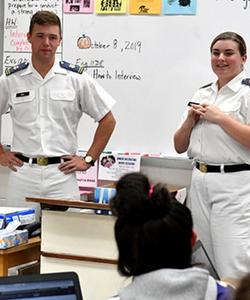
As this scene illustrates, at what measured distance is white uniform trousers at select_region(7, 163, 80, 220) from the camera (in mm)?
3066

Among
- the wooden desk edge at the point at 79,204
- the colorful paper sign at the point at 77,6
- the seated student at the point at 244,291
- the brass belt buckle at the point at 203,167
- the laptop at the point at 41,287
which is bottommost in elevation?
the laptop at the point at 41,287

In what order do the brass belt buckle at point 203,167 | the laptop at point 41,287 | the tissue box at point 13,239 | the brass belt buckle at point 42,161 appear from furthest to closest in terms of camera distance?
1. the brass belt buckle at point 42,161
2. the brass belt buckle at point 203,167
3. the tissue box at point 13,239
4. the laptop at point 41,287

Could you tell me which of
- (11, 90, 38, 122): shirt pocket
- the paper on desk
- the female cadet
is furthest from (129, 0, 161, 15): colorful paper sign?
the paper on desk

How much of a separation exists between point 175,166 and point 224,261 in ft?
2.53

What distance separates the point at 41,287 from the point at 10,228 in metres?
0.67

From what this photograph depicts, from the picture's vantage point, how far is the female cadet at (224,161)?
273 cm

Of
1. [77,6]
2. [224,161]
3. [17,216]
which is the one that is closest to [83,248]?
[17,216]

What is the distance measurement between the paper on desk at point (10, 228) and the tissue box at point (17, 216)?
1 centimetres

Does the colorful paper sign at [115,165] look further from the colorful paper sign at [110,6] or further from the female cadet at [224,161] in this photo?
the colorful paper sign at [110,6]

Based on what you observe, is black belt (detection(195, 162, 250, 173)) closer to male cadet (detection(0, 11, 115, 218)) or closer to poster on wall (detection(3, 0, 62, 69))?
male cadet (detection(0, 11, 115, 218))

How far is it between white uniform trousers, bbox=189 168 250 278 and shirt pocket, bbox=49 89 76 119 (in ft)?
2.57

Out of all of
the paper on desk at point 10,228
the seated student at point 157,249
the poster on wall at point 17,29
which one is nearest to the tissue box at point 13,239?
the paper on desk at point 10,228

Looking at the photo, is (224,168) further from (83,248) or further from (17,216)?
(17,216)

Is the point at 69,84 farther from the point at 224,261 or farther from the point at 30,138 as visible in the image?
the point at 224,261
